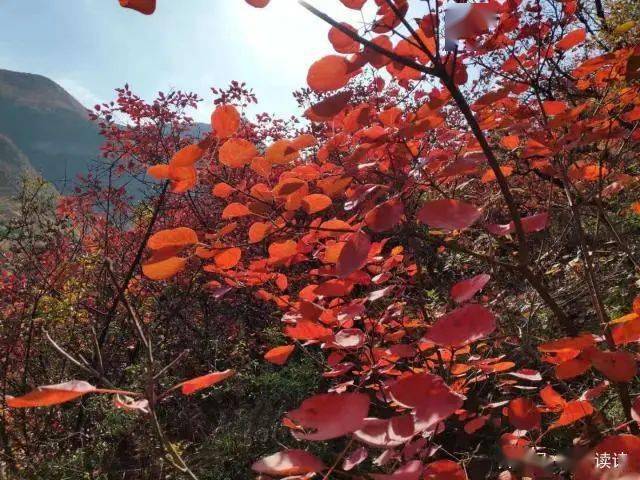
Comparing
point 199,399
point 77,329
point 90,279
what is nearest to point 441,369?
point 199,399

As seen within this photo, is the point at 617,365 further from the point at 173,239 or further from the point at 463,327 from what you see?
the point at 173,239

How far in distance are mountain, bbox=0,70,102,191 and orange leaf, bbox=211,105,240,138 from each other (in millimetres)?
84328

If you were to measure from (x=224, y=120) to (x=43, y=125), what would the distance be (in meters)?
96.4

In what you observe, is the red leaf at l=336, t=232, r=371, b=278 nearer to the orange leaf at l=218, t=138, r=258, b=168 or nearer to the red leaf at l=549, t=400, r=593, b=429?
the orange leaf at l=218, t=138, r=258, b=168

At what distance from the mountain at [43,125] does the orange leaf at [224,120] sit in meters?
84.3

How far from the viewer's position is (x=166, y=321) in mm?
4246

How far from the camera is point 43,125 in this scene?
265ft

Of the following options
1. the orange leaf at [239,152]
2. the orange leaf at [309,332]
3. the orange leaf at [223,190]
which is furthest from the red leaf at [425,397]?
the orange leaf at [223,190]

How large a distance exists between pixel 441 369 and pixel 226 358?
10.2ft

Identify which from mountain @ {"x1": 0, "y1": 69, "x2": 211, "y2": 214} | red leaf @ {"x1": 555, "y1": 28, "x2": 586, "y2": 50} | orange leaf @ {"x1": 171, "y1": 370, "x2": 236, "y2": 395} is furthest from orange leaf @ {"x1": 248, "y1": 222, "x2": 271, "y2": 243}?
mountain @ {"x1": 0, "y1": 69, "x2": 211, "y2": 214}

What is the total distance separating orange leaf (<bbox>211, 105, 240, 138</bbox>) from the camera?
2.91 ft

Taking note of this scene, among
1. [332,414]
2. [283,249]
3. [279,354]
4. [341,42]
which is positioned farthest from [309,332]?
[341,42]

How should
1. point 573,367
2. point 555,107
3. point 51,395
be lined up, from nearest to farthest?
point 51,395 → point 573,367 → point 555,107

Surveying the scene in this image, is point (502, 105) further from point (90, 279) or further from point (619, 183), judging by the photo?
point (90, 279)
